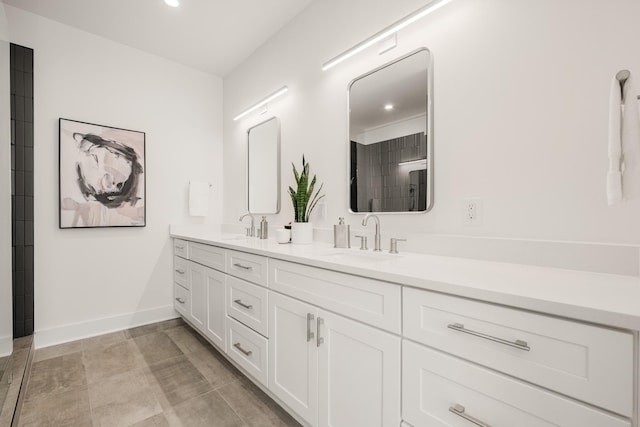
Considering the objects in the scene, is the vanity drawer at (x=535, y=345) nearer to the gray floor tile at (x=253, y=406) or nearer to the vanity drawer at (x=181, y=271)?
the gray floor tile at (x=253, y=406)

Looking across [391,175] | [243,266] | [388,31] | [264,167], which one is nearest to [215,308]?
[243,266]

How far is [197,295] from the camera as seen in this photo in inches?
90.0

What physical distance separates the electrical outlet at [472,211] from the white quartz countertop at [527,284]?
7.0 inches

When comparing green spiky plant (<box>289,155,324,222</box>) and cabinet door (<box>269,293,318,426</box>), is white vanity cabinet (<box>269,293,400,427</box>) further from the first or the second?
green spiky plant (<box>289,155,324,222</box>)

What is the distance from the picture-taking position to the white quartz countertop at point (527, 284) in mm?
597

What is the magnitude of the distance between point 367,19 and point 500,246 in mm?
1468

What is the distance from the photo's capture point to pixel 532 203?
44.4 inches

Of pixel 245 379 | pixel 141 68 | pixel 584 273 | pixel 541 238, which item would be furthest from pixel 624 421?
pixel 141 68

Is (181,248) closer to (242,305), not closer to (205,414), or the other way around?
(242,305)

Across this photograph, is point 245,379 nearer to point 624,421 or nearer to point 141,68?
point 624,421

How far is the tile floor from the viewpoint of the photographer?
1.44m

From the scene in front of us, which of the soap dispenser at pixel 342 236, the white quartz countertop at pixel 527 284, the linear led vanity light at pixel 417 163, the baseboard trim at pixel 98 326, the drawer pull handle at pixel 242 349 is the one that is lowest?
the baseboard trim at pixel 98 326

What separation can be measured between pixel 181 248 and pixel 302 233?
1366 mm

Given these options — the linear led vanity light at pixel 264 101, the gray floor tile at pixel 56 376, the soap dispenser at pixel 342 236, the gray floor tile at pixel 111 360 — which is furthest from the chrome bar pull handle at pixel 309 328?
the linear led vanity light at pixel 264 101
